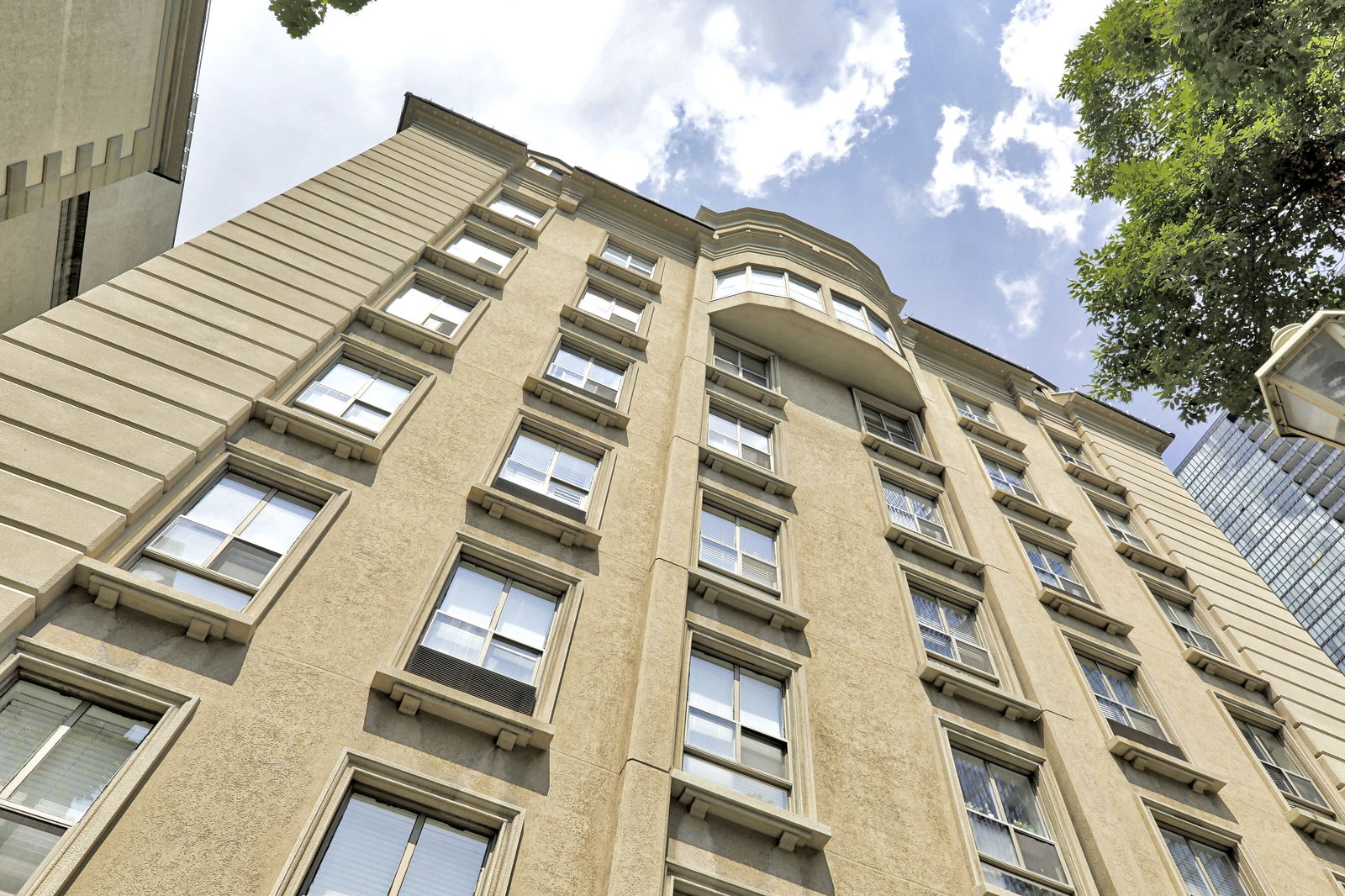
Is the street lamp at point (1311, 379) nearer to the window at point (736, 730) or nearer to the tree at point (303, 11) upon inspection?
the window at point (736, 730)

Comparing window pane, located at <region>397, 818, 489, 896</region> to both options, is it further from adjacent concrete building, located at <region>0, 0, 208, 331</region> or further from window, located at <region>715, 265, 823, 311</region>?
window, located at <region>715, 265, 823, 311</region>

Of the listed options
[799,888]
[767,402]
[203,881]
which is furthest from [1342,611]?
[203,881]

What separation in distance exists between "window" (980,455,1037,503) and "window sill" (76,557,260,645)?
19.2m

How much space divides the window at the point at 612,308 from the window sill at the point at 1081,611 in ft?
36.7

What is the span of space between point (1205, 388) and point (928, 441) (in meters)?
9.11

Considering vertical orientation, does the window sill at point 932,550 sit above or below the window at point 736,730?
above

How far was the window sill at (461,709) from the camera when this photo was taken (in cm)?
955

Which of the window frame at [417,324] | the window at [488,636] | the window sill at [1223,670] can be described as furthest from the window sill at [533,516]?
the window sill at [1223,670]

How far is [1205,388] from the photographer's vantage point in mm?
13312

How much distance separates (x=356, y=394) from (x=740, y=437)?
27.0 ft

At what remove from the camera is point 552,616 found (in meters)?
12.0

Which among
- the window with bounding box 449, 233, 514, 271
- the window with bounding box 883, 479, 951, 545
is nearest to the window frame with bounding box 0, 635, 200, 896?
the window with bounding box 449, 233, 514, 271

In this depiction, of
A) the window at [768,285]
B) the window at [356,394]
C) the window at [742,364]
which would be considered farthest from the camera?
the window at [768,285]

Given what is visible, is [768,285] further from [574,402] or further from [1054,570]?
[1054,570]
